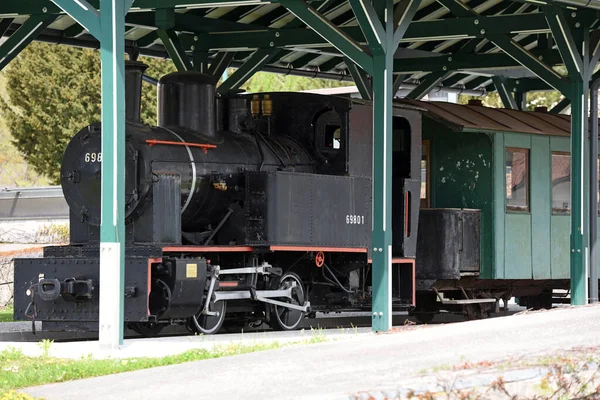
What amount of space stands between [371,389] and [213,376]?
164cm

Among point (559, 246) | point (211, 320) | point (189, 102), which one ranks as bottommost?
point (211, 320)

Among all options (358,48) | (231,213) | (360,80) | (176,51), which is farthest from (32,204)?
(358,48)

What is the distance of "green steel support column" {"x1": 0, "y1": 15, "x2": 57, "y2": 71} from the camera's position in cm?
1633

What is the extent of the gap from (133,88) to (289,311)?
3.47m

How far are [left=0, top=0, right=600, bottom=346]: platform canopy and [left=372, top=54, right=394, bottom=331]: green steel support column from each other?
0.01 m

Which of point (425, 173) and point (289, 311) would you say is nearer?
point (289, 311)

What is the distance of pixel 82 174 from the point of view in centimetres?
1372

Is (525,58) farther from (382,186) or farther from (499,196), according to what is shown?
(382,186)


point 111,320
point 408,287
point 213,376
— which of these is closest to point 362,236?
point 408,287

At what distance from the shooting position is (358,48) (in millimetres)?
13914

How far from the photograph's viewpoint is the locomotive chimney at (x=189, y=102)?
1452cm

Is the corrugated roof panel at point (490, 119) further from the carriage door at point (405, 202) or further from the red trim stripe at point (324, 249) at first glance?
the red trim stripe at point (324, 249)

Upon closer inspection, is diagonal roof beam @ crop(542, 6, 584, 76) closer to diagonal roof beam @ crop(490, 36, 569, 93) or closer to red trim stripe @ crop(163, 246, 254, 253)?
diagonal roof beam @ crop(490, 36, 569, 93)

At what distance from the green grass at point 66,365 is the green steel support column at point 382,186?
2495 mm
